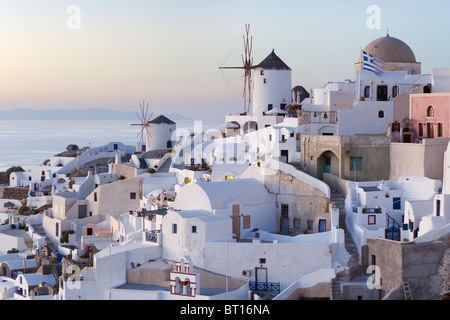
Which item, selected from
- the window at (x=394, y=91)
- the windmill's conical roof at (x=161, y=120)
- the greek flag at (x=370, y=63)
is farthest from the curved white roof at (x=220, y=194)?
the windmill's conical roof at (x=161, y=120)

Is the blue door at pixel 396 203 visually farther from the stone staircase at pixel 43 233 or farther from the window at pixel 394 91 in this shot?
the stone staircase at pixel 43 233

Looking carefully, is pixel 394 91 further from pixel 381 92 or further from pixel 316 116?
pixel 316 116

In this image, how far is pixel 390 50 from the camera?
33000mm

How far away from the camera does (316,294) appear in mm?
21781

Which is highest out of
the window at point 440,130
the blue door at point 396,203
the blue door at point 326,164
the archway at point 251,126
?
the archway at point 251,126

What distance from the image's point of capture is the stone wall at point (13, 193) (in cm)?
4227

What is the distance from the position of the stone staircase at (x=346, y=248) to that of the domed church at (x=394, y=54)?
330 inches

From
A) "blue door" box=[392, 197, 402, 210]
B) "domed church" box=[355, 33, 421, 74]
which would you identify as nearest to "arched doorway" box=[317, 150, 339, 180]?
"blue door" box=[392, 197, 402, 210]

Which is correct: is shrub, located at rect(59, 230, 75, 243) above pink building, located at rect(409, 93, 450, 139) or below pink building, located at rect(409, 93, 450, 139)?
below

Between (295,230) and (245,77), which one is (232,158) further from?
(245,77)

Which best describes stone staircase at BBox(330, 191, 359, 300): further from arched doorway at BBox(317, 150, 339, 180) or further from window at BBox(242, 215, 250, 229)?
window at BBox(242, 215, 250, 229)

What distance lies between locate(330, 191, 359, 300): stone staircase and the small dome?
854cm

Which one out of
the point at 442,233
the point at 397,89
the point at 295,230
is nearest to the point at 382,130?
the point at 397,89

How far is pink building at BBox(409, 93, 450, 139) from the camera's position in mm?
26547
